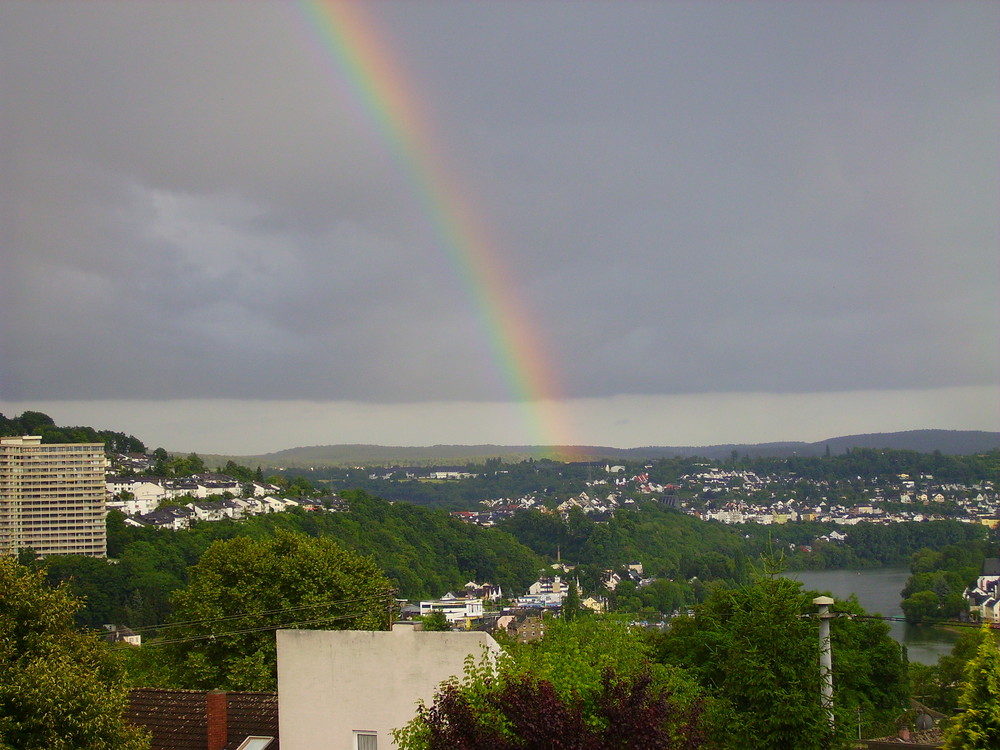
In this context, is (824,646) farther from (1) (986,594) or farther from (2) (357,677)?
(1) (986,594)

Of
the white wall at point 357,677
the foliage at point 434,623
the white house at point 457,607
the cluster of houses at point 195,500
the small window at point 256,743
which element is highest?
the white wall at point 357,677

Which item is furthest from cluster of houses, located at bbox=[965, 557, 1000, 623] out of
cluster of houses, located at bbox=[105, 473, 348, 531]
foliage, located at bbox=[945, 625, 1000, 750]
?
cluster of houses, located at bbox=[105, 473, 348, 531]

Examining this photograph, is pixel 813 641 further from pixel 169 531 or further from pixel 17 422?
pixel 17 422

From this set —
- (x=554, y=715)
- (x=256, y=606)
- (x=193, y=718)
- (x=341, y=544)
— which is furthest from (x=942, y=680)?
(x=341, y=544)

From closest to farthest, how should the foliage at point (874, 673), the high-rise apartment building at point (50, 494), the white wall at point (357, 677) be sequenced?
the white wall at point (357, 677), the foliage at point (874, 673), the high-rise apartment building at point (50, 494)

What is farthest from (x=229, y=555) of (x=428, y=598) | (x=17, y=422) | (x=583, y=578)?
(x=17, y=422)

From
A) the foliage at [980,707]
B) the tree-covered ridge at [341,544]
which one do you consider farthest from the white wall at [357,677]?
the tree-covered ridge at [341,544]

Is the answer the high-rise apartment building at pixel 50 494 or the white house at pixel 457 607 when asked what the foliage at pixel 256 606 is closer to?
the white house at pixel 457 607
